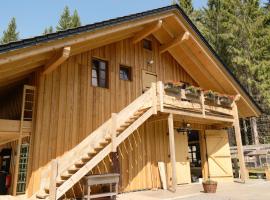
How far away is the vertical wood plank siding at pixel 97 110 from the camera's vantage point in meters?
8.91

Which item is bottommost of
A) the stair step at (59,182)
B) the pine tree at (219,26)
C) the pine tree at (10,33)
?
the stair step at (59,182)

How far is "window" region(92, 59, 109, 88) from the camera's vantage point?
430 inches

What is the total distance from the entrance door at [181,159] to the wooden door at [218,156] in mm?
1500

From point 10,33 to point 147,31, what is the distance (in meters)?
33.2

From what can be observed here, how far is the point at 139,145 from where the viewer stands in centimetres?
1137

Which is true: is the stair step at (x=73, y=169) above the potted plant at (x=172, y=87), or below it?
below

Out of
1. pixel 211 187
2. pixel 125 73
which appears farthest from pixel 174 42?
pixel 211 187

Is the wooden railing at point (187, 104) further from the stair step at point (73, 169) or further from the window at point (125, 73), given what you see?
the stair step at point (73, 169)

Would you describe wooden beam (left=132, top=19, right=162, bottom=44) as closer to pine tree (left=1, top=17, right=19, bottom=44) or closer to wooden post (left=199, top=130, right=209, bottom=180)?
wooden post (left=199, top=130, right=209, bottom=180)

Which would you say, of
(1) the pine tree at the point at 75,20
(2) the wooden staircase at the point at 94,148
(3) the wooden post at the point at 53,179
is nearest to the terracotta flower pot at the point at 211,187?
(2) the wooden staircase at the point at 94,148

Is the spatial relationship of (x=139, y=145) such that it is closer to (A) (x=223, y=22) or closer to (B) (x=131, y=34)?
(B) (x=131, y=34)

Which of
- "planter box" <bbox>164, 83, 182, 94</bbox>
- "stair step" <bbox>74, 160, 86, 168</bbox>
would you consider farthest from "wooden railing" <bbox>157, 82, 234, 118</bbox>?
"stair step" <bbox>74, 160, 86, 168</bbox>

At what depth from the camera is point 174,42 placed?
1290 cm

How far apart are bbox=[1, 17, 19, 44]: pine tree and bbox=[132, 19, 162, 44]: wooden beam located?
104 feet
